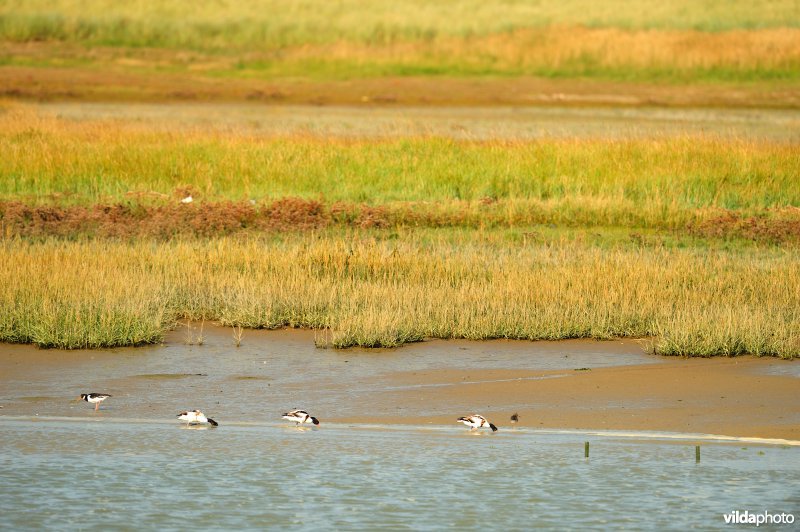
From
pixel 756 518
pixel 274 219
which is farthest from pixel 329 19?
pixel 756 518

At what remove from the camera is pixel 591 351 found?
12.9 meters

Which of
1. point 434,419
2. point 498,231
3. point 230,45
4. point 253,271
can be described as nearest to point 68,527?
point 434,419

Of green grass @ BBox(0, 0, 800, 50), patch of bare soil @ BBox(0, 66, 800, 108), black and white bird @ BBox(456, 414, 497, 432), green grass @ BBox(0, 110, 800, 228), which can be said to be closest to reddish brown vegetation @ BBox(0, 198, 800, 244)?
green grass @ BBox(0, 110, 800, 228)

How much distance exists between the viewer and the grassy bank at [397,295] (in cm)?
1274

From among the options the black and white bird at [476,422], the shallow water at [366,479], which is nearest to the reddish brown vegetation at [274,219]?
the shallow water at [366,479]

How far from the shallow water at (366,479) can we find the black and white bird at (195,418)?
2.9 inches

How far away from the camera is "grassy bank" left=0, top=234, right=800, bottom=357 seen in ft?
41.8

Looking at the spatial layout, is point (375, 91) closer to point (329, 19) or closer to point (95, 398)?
point (329, 19)

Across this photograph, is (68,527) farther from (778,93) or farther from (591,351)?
(778,93)

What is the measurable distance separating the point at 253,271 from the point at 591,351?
4525 mm

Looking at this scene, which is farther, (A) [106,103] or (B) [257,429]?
(A) [106,103]

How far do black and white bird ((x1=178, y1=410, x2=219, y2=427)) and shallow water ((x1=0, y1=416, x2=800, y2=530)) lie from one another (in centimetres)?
7

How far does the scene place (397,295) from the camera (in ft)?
46.0

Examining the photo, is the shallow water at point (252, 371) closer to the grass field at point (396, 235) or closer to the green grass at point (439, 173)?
the grass field at point (396, 235)
